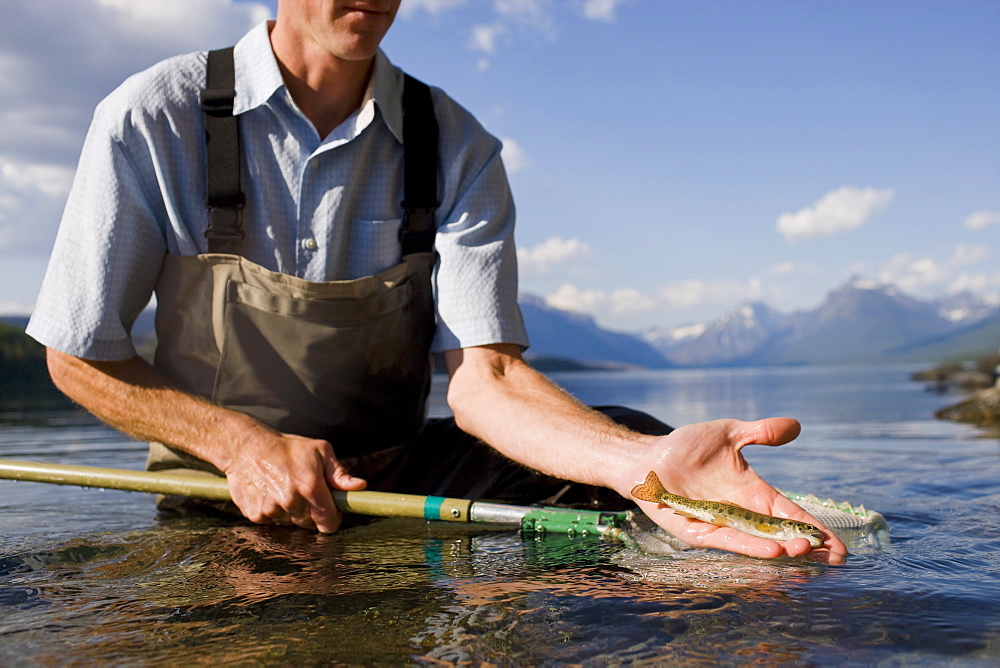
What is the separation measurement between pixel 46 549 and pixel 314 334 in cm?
128

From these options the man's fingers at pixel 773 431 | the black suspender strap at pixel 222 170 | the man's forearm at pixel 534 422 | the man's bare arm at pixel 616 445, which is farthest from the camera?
the black suspender strap at pixel 222 170

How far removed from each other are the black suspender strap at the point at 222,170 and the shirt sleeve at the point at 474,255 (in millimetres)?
869

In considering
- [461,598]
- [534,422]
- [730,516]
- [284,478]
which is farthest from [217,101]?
[730,516]

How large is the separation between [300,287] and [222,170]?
571mm

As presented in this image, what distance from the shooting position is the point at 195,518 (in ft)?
12.3

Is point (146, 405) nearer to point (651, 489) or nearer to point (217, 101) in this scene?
point (217, 101)

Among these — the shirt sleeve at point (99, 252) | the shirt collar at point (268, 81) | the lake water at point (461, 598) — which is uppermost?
the shirt collar at point (268, 81)

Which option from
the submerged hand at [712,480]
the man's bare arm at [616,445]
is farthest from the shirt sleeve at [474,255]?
the submerged hand at [712,480]

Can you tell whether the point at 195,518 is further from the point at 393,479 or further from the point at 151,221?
the point at 151,221

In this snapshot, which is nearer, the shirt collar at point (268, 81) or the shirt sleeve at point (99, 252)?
the shirt sleeve at point (99, 252)

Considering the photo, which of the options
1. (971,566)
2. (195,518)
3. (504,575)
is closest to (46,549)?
(195,518)

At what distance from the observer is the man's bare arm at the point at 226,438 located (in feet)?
9.88

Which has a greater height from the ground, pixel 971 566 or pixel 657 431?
pixel 657 431

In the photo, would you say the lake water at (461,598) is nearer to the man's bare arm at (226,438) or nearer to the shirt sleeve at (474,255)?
the man's bare arm at (226,438)
